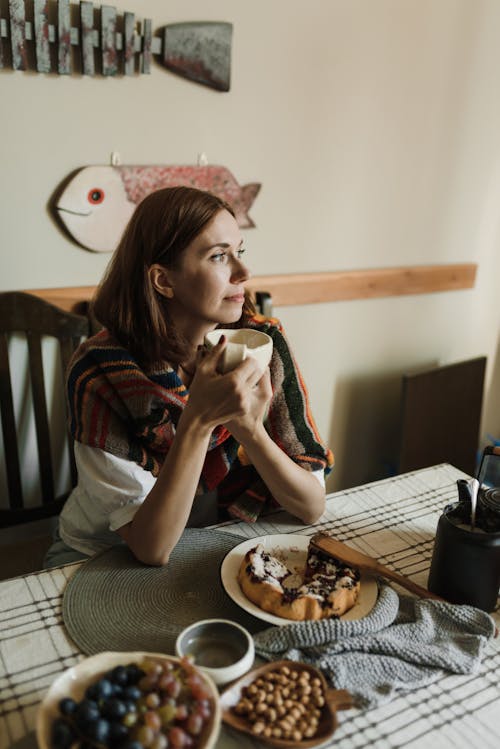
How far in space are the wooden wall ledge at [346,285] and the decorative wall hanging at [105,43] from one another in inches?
24.0

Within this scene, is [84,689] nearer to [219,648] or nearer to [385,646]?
[219,648]

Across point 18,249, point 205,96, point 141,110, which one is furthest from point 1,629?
point 205,96

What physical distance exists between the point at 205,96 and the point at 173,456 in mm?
1298

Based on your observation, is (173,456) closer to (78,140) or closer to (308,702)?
(308,702)

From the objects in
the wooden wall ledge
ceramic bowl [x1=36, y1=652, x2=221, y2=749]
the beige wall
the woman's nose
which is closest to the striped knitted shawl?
the woman's nose

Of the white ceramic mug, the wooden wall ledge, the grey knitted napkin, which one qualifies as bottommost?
the grey knitted napkin

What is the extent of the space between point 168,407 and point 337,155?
4.50 feet

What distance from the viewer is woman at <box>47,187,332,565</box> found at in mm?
1234

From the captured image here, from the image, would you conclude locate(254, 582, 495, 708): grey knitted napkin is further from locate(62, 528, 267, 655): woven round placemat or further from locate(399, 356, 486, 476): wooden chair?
locate(399, 356, 486, 476): wooden chair

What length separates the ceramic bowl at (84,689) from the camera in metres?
0.72

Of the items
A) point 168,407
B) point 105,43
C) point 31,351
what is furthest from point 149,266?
point 105,43

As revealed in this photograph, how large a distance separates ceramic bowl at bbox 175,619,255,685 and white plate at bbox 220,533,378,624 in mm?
83

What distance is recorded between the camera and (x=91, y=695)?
74cm

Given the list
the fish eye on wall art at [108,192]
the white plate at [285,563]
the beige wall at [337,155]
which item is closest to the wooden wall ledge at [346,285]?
the beige wall at [337,155]
